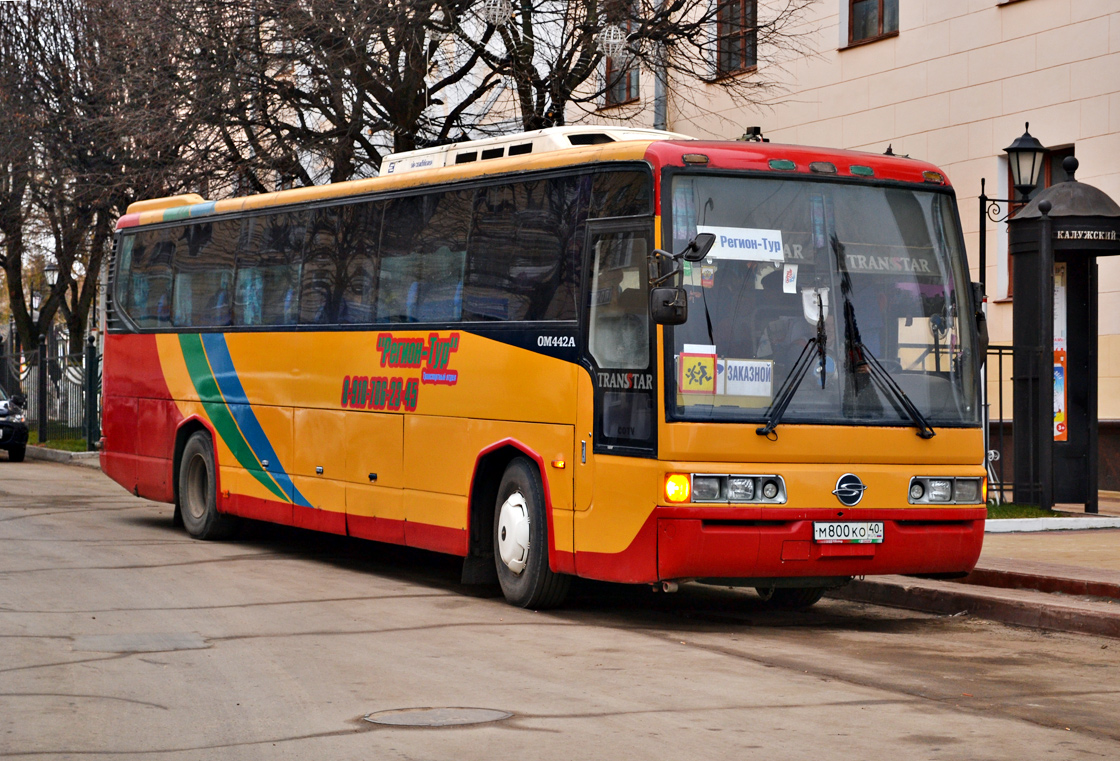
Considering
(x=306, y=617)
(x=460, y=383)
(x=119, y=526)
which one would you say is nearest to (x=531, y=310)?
(x=460, y=383)

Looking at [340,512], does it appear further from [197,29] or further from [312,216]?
[197,29]

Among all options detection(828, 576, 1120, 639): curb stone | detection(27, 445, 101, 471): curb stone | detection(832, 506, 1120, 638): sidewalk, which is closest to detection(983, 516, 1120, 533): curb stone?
detection(832, 506, 1120, 638): sidewalk

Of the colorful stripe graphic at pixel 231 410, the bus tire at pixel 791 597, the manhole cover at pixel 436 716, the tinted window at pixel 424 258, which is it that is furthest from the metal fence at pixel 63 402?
the manhole cover at pixel 436 716

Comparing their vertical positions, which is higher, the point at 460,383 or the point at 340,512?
the point at 460,383

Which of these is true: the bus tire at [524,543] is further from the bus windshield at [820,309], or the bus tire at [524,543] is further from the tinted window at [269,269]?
the tinted window at [269,269]

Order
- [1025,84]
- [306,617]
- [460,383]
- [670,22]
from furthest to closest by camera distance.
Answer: [670,22] < [1025,84] < [460,383] < [306,617]

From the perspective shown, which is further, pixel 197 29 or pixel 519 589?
pixel 197 29

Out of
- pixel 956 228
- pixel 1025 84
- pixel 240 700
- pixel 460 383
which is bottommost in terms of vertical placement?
pixel 240 700

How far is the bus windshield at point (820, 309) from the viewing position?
369 inches

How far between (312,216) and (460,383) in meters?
3.07

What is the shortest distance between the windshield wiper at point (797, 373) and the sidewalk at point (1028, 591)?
7.18ft

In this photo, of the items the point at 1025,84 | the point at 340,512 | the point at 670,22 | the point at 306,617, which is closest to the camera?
the point at 306,617

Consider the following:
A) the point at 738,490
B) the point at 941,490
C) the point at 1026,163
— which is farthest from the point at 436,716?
the point at 1026,163

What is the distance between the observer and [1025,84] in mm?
21047
